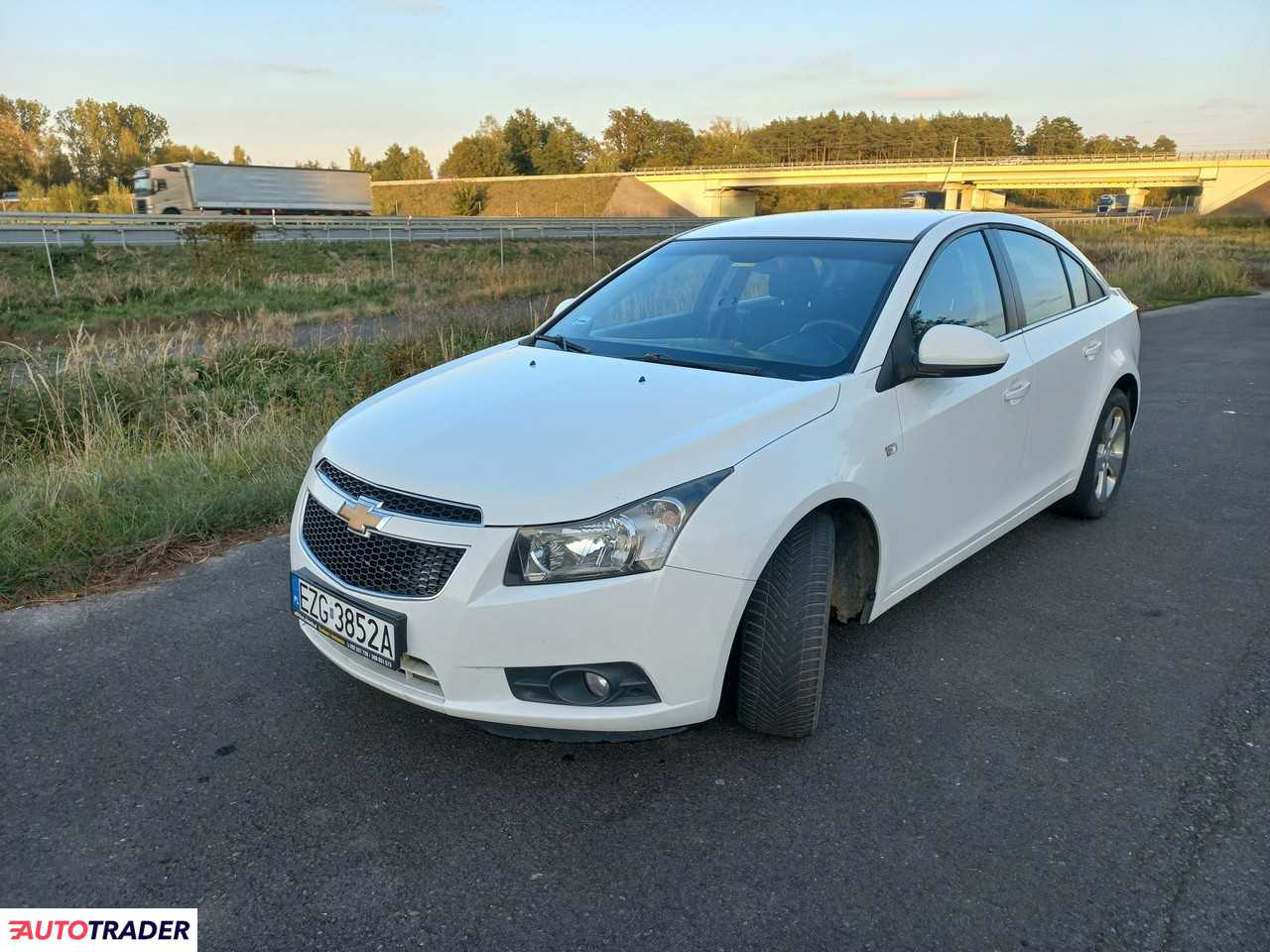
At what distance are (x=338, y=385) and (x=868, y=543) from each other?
6348 millimetres

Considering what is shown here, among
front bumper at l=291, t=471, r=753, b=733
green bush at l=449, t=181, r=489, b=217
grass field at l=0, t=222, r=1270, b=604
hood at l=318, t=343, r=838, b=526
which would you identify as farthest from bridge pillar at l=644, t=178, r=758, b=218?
front bumper at l=291, t=471, r=753, b=733

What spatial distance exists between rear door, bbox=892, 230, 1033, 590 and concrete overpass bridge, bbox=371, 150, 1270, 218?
65462mm

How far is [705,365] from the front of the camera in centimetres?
340

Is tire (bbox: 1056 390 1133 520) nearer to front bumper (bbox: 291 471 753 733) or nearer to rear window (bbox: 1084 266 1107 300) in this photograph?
rear window (bbox: 1084 266 1107 300)

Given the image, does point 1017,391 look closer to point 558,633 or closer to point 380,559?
point 558,633

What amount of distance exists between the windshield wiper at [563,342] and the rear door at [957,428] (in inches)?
50.7

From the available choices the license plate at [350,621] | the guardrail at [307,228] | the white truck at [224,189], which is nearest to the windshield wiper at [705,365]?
the license plate at [350,621]

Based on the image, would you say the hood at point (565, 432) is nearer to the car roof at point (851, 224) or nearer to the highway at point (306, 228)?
the car roof at point (851, 224)

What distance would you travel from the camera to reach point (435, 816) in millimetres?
2613

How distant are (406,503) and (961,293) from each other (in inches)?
97.6

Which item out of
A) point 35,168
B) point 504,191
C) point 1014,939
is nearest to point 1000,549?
point 1014,939

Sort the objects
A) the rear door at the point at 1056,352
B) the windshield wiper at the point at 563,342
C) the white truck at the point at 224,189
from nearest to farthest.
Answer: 1. the windshield wiper at the point at 563,342
2. the rear door at the point at 1056,352
3. the white truck at the point at 224,189

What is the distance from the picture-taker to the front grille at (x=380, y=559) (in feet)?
8.45

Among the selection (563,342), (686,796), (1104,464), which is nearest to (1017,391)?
(1104,464)
